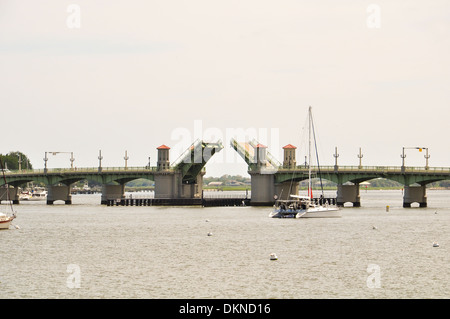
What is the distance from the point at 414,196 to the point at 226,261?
84624 millimetres

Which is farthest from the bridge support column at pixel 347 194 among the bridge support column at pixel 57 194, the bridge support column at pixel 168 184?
the bridge support column at pixel 57 194

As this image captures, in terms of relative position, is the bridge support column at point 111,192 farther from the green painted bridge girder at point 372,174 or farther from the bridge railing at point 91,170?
the green painted bridge girder at point 372,174

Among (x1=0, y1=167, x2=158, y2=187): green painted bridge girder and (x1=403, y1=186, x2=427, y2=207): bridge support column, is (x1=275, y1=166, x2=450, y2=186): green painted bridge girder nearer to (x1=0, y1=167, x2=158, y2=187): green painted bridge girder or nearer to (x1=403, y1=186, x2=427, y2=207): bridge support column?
(x1=403, y1=186, x2=427, y2=207): bridge support column

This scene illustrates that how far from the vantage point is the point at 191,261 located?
54219 mm

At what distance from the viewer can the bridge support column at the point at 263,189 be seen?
134 m

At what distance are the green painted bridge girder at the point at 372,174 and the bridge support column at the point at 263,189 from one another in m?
1.43

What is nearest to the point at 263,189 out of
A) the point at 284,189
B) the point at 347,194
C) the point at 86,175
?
the point at 284,189

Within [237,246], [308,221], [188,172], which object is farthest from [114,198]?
[237,246]

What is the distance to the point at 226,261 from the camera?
178 feet

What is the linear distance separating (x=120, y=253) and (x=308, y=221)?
123ft

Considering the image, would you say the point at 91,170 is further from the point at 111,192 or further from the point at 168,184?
the point at 168,184

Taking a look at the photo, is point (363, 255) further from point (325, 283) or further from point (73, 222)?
point (73, 222)

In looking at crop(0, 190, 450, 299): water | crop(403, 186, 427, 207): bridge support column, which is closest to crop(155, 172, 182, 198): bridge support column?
crop(403, 186, 427, 207): bridge support column

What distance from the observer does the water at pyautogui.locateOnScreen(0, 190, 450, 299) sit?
141ft
